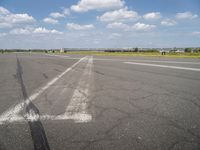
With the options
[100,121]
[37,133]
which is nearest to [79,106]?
[100,121]

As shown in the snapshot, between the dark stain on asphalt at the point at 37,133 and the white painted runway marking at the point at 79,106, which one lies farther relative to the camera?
the white painted runway marking at the point at 79,106

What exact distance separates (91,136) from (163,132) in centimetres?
121

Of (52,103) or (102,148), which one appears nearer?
(102,148)

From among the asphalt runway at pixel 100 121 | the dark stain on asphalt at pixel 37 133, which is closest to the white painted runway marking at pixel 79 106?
the asphalt runway at pixel 100 121

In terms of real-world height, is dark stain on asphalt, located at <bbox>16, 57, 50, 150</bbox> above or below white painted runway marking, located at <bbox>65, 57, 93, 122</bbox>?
below

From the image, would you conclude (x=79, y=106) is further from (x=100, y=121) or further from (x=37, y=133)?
(x=37, y=133)

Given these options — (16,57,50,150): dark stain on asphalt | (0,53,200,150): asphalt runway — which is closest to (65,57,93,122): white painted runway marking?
(0,53,200,150): asphalt runway

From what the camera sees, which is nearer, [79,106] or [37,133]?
[37,133]

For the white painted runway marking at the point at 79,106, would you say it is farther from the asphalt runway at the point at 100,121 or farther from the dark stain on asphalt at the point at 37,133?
the dark stain on asphalt at the point at 37,133

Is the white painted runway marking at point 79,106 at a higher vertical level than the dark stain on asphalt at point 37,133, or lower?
higher

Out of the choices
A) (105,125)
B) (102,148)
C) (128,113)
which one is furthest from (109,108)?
(102,148)

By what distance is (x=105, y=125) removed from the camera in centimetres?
307

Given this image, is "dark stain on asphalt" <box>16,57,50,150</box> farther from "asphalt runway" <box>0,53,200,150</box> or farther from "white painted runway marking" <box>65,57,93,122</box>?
"white painted runway marking" <box>65,57,93,122</box>

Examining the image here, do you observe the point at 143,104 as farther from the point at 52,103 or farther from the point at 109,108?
the point at 52,103
